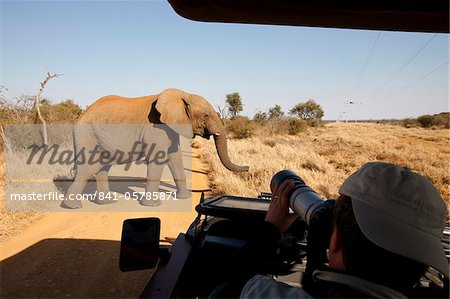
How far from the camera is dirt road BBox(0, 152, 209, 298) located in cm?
371

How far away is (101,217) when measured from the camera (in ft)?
20.2

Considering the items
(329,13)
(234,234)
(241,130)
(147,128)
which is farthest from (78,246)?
(241,130)

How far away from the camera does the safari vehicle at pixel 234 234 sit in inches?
54.5

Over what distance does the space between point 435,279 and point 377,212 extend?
955 millimetres

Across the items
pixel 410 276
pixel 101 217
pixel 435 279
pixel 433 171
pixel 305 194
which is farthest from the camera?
pixel 433 171

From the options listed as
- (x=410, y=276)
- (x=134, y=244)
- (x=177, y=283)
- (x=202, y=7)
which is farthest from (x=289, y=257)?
(x=202, y=7)

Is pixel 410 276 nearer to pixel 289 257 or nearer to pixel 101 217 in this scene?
pixel 289 257

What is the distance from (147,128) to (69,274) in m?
4.18

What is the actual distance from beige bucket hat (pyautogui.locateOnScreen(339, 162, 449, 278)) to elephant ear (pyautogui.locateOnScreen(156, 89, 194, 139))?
6.73 meters

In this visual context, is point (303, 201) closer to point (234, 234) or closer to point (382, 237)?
point (382, 237)

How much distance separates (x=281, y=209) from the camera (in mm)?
1274

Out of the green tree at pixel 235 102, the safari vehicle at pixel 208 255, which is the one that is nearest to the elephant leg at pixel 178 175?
the safari vehicle at pixel 208 255

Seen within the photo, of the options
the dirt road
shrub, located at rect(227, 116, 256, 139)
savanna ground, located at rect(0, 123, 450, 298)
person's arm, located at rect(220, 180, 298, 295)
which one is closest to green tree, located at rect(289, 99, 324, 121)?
shrub, located at rect(227, 116, 256, 139)

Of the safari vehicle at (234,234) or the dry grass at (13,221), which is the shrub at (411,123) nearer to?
the dry grass at (13,221)
